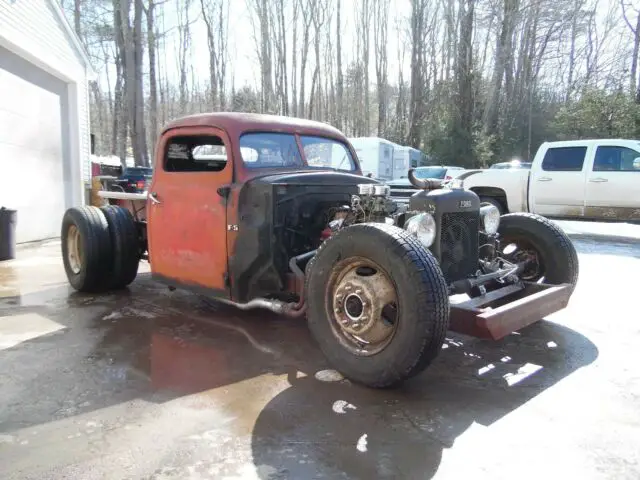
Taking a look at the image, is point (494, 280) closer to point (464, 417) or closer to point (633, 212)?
point (464, 417)

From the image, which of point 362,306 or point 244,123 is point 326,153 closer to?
point 244,123

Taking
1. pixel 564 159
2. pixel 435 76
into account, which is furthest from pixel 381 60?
pixel 564 159

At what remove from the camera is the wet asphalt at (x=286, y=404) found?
2.46m

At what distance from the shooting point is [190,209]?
15.3ft

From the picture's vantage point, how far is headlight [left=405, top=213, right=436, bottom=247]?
3.66 m

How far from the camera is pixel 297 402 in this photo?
10.2 ft

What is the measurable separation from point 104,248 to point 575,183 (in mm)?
9669

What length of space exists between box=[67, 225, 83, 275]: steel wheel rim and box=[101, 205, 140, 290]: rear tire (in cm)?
49

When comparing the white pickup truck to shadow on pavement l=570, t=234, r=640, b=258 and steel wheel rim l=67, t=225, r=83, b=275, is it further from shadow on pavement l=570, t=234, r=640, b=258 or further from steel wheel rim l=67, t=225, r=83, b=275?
steel wheel rim l=67, t=225, r=83, b=275

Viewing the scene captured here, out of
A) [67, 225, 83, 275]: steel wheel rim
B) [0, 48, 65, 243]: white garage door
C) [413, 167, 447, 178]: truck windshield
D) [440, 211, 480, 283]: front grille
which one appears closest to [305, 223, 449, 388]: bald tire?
[440, 211, 480, 283]: front grille

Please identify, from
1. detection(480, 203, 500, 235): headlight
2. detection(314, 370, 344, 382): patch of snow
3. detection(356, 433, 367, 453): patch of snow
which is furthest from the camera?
detection(480, 203, 500, 235): headlight

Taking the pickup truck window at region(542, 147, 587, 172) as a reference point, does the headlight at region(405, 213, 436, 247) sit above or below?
below

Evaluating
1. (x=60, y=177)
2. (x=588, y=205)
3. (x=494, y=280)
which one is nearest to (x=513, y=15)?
(x=588, y=205)

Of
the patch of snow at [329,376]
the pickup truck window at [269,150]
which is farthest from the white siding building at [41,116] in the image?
the patch of snow at [329,376]
